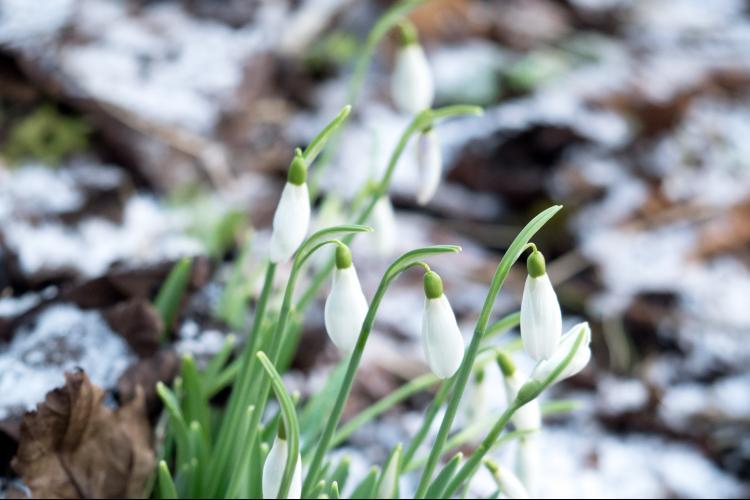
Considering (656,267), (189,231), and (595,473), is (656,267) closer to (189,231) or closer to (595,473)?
(595,473)

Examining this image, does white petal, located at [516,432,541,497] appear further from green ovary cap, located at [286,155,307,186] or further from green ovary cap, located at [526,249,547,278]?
green ovary cap, located at [286,155,307,186]

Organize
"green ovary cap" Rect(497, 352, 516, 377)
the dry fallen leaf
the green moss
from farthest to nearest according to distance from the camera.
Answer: the green moss < the dry fallen leaf < "green ovary cap" Rect(497, 352, 516, 377)

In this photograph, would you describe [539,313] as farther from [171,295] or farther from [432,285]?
[171,295]

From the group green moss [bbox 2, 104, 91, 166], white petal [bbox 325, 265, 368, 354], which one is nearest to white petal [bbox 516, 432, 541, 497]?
white petal [bbox 325, 265, 368, 354]

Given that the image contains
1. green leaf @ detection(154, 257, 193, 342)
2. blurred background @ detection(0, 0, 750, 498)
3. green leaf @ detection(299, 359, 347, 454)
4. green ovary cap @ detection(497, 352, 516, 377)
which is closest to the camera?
green ovary cap @ detection(497, 352, 516, 377)

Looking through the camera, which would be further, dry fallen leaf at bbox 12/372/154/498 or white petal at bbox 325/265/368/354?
dry fallen leaf at bbox 12/372/154/498

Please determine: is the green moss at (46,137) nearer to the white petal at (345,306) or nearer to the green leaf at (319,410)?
the green leaf at (319,410)

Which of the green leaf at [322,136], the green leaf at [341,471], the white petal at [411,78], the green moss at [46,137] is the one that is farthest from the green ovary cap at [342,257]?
the green moss at [46,137]
